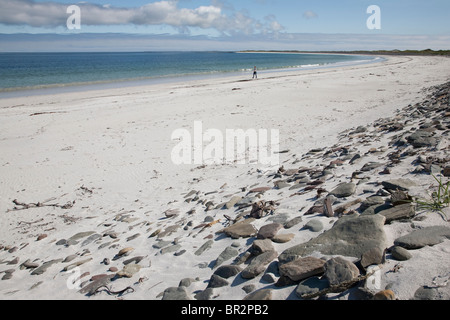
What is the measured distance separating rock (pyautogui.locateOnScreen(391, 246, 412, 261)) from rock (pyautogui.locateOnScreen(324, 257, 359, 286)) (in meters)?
0.41

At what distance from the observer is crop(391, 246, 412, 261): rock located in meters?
2.55

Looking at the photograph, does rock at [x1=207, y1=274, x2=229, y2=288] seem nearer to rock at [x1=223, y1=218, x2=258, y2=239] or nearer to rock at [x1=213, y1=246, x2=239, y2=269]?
rock at [x1=213, y1=246, x2=239, y2=269]

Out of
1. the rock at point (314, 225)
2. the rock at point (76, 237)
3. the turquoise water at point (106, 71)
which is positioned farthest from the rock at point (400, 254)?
the turquoise water at point (106, 71)

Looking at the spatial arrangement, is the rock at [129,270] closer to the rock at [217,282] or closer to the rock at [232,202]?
the rock at [217,282]

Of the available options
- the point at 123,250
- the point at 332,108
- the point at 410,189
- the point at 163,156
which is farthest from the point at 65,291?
the point at 332,108

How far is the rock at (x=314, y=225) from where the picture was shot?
3.47 m

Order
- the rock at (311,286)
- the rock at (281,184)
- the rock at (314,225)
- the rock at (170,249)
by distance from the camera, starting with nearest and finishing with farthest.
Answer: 1. the rock at (311,286)
2. the rock at (314,225)
3. the rock at (170,249)
4. the rock at (281,184)

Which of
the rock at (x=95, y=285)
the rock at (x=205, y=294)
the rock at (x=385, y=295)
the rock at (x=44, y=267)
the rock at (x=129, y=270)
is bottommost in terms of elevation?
the rock at (x=44, y=267)

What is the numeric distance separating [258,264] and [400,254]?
4.13ft

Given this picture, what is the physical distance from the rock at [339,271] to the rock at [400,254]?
41 cm

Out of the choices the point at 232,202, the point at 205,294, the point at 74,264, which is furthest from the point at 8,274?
the point at 232,202

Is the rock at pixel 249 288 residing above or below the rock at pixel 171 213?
above

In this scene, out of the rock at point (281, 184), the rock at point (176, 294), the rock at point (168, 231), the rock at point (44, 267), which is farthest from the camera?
the rock at point (281, 184)

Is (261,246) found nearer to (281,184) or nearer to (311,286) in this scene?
(311,286)
